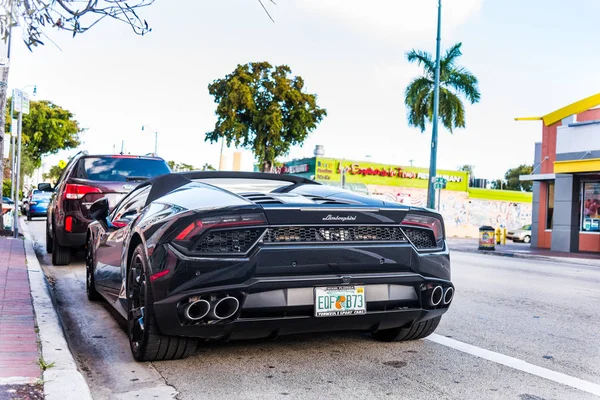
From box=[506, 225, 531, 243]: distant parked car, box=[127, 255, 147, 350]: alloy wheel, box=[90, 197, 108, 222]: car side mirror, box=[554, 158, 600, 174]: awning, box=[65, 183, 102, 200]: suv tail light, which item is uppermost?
box=[554, 158, 600, 174]: awning

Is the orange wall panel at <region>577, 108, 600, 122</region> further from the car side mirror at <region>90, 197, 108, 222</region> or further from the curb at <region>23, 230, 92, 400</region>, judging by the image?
the curb at <region>23, 230, 92, 400</region>

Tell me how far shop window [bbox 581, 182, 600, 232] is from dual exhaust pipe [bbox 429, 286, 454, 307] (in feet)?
75.2

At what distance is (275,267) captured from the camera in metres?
3.99

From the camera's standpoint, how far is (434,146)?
29.6 metres

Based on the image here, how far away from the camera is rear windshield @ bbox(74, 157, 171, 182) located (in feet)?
31.6

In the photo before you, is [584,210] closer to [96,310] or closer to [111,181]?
[111,181]

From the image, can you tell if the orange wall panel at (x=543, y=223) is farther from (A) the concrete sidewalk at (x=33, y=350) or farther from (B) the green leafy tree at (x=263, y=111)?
(A) the concrete sidewalk at (x=33, y=350)

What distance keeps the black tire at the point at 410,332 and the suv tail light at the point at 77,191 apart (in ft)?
18.6

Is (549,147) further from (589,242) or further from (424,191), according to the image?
(424,191)

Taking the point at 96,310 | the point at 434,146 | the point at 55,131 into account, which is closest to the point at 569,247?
the point at 434,146

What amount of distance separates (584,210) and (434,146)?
712 centimetres

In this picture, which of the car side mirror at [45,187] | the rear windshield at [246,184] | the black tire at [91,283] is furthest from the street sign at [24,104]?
the rear windshield at [246,184]

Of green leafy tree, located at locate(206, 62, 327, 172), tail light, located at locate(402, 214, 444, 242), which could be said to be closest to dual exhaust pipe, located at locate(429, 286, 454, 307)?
tail light, located at locate(402, 214, 444, 242)

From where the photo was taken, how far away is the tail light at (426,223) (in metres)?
4.51
